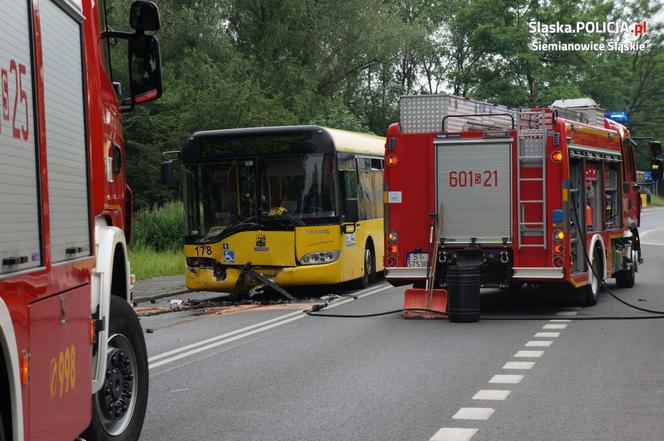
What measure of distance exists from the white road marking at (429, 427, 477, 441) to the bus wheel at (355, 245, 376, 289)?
1313 centimetres

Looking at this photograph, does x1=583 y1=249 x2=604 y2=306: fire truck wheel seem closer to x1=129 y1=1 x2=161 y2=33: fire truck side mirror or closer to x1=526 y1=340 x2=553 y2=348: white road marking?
x1=526 y1=340 x2=553 y2=348: white road marking

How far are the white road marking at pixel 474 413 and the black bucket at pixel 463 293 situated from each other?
5.96 metres

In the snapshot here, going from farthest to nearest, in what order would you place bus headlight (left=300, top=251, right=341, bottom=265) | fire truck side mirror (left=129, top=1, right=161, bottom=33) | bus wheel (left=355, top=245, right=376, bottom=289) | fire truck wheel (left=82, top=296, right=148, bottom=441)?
bus wheel (left=355, top=245, right=376, bottom=289), bus headlight (left=300, top=251, right=341, bottom=265), fire truck side mirror (left=129, top=1, right=161, bottom=33), fire truck wheel (left=82, top=296, right=148, bottom=441)

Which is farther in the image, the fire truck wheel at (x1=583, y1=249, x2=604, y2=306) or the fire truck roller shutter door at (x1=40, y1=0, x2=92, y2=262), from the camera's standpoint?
the fire truck wheel at (x1=583, y1=249, x2=604, y2=306)

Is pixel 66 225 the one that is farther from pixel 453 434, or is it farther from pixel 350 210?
pixel 350 210

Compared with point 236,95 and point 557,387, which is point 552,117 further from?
point 236,95

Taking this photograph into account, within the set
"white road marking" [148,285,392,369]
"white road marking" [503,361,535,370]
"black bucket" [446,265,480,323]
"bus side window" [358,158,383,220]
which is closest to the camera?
"white road marking" [503,361,535,370]

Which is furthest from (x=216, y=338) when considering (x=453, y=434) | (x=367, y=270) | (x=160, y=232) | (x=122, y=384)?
(x=160, y=232)

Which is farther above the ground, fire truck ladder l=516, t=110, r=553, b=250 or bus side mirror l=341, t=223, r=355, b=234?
fire truck ladder l=516, t=110, r=553, b=250

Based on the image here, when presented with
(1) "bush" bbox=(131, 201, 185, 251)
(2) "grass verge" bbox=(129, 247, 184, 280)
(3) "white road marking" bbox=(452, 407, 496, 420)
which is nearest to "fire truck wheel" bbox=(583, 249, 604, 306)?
(3) "white road marking" bbox=(452, 407, 496, 420)

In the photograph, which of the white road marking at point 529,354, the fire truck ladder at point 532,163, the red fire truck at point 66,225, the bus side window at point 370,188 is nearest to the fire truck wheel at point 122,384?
the red fire truck at point 66,225

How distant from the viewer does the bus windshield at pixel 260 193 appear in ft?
60.3

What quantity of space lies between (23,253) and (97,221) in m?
2.07

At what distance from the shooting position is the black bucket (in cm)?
1441
